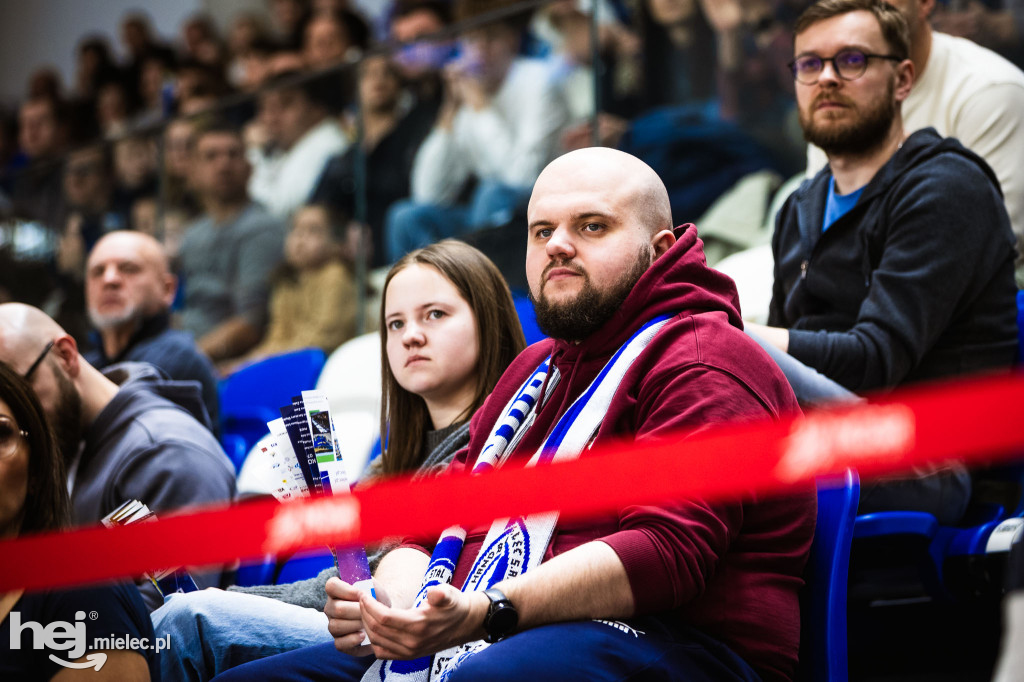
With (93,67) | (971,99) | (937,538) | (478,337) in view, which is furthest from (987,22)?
(93,67)

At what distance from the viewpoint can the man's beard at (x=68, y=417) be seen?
2.64m

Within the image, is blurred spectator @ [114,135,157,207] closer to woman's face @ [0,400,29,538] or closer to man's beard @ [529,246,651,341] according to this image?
woman's face @ [0,400,29,538]

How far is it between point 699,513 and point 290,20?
506 centimetres

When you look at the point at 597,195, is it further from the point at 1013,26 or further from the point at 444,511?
the point at 1013,26

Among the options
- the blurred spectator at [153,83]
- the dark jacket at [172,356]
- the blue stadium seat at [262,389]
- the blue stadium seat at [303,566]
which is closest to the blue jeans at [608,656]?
the blue stadium seat at [303,566]

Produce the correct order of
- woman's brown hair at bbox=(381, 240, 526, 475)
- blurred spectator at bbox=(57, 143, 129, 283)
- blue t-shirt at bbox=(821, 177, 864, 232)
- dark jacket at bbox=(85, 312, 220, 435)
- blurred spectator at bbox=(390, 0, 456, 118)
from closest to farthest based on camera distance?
woman's brown hair at bbox=(381, 240, 526, 475)
blue t-shirt at bbox=(821, 177, 864, 232)
dark jacket at bbox=(85, 312, 220, 435)
blurred spectator at bbox=(390, 0, 456, 118)
blurred spectator at bbox=(57, 143, 129, 283)

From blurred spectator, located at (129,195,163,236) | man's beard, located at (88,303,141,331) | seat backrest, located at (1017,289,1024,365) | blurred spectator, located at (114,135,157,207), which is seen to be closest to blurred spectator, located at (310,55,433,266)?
man's beard, located at (88,303,141,331)

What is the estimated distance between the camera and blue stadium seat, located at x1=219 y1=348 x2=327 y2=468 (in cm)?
364

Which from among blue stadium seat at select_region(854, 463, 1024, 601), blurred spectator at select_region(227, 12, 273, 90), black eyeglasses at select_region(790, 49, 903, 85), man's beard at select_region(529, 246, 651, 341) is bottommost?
blue stadium seat at select_region(854, 463, 1024, 601)

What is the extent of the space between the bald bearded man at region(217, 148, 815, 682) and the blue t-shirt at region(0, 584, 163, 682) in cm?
19

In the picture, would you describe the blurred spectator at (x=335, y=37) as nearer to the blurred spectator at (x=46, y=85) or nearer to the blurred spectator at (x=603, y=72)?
the blurred spectator at (x=603, y=72)

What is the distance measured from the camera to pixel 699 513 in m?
1.49

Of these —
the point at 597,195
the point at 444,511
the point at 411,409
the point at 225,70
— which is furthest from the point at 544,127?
the point at 225,70

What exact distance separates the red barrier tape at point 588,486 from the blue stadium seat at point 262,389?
1.72 metres
